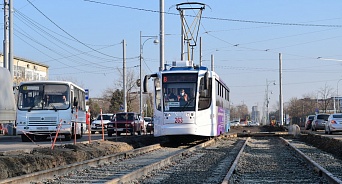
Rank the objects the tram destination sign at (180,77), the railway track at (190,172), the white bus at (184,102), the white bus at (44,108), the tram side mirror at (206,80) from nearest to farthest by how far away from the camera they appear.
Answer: the railway track at (190,172)
the tram side mirror at (206,80)
the white bus at (184,102)
the tram destination sign at (180,77)
the white bus at (44,108)

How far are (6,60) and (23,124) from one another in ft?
24.0

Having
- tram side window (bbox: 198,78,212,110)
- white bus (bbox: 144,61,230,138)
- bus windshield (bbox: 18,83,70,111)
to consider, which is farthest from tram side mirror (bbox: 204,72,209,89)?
bus windshield (bbox: 18,83,70,111)

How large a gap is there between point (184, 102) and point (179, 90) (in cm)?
62

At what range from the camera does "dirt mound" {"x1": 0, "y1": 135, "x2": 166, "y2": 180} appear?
1306cm

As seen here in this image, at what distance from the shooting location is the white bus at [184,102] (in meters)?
23.6

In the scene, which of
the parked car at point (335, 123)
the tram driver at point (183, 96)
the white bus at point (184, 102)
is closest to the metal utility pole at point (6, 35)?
the white bus at point (184, 102)

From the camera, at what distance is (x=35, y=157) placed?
48.2 feet

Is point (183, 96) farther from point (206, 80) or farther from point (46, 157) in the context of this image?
point (46, 157)

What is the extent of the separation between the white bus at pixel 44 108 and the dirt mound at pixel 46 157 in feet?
19.8

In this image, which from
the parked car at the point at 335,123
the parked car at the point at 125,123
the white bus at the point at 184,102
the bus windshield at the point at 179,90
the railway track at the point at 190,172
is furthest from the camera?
the parked car at the point at 335,123

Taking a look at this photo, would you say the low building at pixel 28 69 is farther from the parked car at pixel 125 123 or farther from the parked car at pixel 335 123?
the parked car at pixel 335 123

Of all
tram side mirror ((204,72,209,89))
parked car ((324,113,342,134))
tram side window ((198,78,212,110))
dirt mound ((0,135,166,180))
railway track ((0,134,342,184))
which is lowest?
railway track ((0,134,342,184))

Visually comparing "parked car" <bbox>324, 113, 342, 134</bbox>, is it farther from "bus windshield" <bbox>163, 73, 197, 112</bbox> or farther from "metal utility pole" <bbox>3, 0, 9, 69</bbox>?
"metal utility pole" <bbox>3, 0, 9, 69</bbox>

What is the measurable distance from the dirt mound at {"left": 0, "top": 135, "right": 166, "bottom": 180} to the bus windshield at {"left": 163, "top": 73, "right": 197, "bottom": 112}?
2.85m
